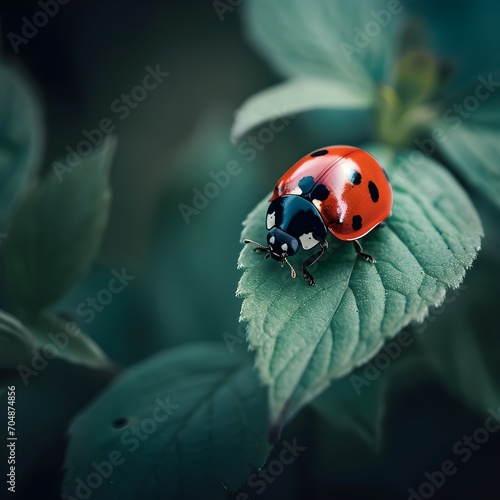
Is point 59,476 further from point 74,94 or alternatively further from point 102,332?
point 74,94

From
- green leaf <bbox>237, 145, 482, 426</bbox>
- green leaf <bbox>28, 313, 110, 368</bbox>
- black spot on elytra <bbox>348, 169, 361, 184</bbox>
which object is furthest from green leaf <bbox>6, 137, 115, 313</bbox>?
black spot on elytra <bbox>348, 169, 361, 184</bbox>

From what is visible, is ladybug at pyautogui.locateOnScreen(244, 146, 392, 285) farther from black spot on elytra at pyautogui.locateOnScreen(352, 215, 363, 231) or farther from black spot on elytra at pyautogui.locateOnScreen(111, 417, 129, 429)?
black spot on elytra at pyautogui.locateOnScreen(111, 417, 129, 429)

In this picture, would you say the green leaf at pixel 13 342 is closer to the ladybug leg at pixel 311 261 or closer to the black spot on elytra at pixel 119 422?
the black spot on elytra at pixel 119 422

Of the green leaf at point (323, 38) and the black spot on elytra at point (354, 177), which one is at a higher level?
the green leaf at point (323, 38)

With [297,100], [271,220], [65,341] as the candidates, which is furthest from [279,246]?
[65,341]

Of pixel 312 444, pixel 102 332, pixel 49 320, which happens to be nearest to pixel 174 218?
pixel 102 332

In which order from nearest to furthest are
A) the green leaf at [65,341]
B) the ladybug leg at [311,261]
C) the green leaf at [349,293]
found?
the green leaf at [349,293], the ladybug leg at [311,261], the green leaf at [65,341]

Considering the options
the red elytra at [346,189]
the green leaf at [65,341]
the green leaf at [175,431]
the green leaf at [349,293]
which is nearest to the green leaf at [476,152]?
the green leaf at [349,293]
